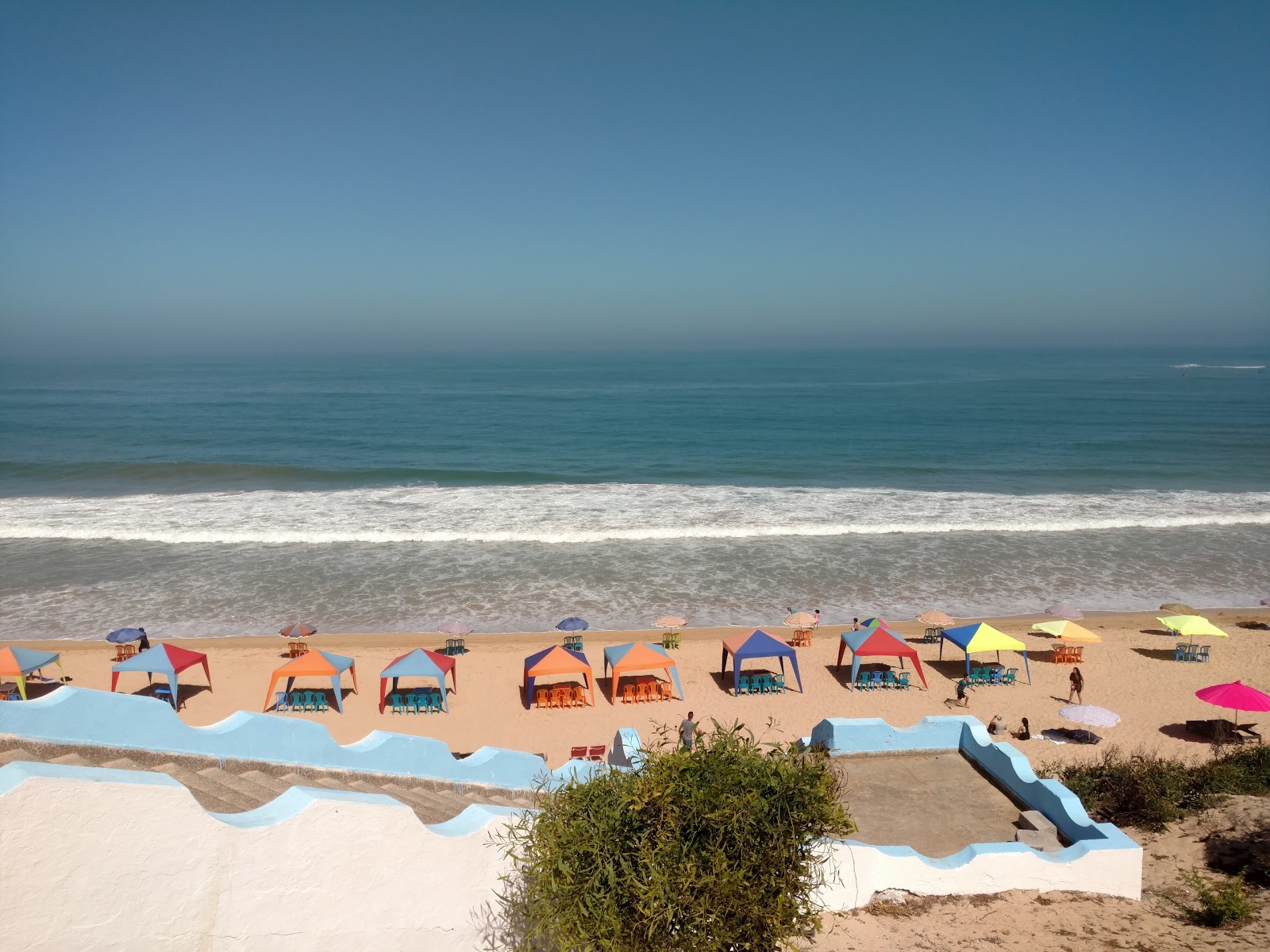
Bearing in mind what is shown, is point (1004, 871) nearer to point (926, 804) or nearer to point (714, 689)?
point (926, 804)

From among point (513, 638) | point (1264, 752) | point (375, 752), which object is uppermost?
point (375, 752)

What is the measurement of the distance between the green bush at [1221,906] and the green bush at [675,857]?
3.63 m

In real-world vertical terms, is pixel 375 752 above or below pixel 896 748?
above

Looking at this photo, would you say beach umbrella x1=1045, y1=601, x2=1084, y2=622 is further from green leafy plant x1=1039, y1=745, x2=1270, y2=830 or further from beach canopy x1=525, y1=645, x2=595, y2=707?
beach canopy x1=525, y1=645, x2=595, y2=707

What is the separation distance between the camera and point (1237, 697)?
14.0 metres

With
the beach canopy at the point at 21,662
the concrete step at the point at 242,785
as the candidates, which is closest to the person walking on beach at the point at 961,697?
the concrete step at the point at 242,785

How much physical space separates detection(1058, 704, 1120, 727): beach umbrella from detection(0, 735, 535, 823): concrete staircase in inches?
417

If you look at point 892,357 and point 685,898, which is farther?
point 892,357

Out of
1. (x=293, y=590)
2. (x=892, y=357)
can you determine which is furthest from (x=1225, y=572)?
(x=892, y=357)

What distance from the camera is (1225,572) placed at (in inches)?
1004

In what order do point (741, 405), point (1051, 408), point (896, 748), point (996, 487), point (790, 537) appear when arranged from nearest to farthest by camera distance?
1. point (896, 748)
2. point (790, 537)
3. point (996, 487)
4. point (1051, 408)
5. point (741, 405)

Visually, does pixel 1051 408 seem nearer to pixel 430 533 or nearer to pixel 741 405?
pixel 741 405

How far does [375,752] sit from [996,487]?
115ft

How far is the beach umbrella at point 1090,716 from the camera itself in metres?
14.6
